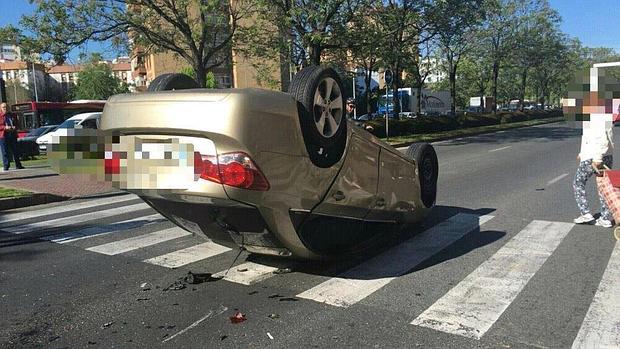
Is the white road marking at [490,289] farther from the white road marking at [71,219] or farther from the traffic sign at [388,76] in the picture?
the traffic sign at [388,76]

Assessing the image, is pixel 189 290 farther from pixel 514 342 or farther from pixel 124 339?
pixel 514 342

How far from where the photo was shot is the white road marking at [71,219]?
296 inches

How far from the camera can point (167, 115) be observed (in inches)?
145

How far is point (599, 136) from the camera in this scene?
644cm

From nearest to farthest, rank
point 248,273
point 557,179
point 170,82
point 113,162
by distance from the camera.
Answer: point 113,162, point 170,82, point 248,273, point 557,179

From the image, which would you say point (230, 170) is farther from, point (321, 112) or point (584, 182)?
point (584, 182)

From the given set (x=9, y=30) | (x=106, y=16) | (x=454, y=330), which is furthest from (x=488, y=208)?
(x=9, y=30)

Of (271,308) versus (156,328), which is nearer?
(156,328)

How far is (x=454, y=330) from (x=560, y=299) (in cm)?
115

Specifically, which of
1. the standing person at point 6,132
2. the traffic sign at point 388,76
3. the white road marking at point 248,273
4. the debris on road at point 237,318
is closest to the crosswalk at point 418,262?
the white road marking at point 248,273

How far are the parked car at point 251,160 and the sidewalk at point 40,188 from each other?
3.96 meters

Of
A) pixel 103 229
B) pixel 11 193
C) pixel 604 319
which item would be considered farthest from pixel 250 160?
pixel 11 193

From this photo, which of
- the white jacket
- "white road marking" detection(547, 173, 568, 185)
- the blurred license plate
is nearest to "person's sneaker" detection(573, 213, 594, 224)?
the white jacket

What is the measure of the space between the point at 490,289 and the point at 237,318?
212cm
